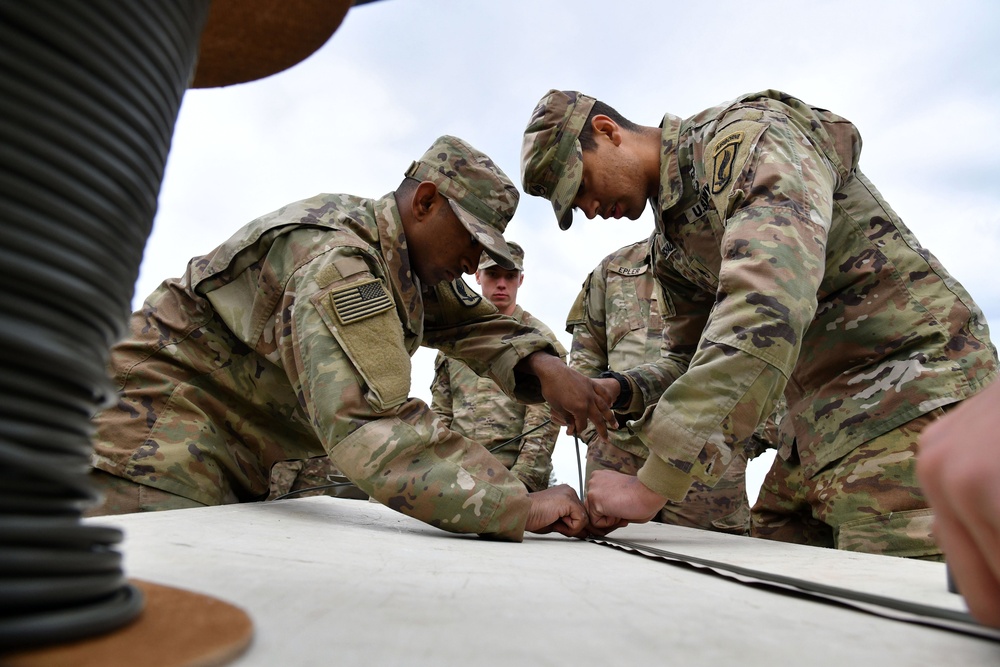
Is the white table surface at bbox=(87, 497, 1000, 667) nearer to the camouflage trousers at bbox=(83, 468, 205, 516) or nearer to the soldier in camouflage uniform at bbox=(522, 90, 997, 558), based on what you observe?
the soldier in camouflage uniform at bbox=(522, 90, 997, 558)

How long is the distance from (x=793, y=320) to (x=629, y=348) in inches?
97.0

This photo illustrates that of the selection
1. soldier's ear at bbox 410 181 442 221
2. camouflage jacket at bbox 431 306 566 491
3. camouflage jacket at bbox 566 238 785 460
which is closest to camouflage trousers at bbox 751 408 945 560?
soldier's ear at bbox 410 181 442 221

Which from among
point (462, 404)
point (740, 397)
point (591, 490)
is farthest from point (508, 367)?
point (462, 404)

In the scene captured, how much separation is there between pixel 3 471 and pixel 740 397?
1526 mm

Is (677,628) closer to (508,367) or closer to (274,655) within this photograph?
(274,655)

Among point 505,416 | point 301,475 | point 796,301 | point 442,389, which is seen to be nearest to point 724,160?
point 796,301

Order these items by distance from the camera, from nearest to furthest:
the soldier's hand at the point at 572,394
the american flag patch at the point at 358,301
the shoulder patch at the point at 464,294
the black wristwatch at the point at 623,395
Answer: the american flag patch at the point at 358,301, the soldier's hand at the point at 572,394, the black wristwatch at the point at 623,395, the shoulder patch at the point at 464,294

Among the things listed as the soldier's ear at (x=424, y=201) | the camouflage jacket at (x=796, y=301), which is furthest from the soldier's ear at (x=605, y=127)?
the soldier's ear at (x=424, y=201)

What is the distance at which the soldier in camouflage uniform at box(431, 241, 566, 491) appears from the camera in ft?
17.9

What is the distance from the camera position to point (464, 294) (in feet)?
9.83

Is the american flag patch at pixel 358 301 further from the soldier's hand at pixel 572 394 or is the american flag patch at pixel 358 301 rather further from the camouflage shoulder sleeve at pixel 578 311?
the camouflage shoulder sleeve at pixel 578 311

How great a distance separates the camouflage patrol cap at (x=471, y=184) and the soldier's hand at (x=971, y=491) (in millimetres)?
2013

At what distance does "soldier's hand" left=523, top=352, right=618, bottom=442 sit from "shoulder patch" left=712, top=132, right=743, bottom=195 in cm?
96

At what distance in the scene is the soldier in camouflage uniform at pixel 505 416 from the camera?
5445 mm
